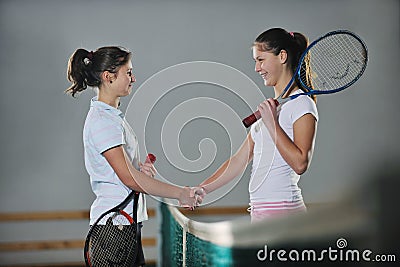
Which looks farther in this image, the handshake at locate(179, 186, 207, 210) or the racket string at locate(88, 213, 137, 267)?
the handshake at locate(179, 186, 207, 210)

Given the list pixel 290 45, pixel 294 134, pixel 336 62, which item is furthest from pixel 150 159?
pixel 336 62

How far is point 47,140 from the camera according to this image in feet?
13.0

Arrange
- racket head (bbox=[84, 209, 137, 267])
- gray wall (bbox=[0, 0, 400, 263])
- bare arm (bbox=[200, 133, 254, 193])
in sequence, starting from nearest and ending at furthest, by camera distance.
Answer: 1. racket head (bbox=[84, 209, 137, 267])
2. bare arm (bbox=[200, 133, 254, 193])
3. gray wall (bbox=[0, 0, 400, 263])

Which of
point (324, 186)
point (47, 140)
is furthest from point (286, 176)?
point (47, 140)

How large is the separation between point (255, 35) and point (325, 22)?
0.35 meters

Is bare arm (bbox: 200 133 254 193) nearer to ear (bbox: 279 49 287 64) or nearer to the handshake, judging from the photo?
the handshake

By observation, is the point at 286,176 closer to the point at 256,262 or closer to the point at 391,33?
the point at 256,262

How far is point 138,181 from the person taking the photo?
3.52 m

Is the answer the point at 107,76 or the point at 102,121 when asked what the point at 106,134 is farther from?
the point at 107,76

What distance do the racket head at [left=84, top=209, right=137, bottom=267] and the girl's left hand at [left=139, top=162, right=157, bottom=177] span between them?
0.73 ft

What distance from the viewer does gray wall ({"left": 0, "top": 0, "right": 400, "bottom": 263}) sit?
3932mm

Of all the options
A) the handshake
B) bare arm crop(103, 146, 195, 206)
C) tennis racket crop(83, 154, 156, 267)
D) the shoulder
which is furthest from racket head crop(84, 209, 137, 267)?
the shoulder

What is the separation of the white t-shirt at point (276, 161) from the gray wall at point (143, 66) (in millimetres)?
326

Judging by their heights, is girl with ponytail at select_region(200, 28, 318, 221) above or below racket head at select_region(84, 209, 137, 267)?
above
